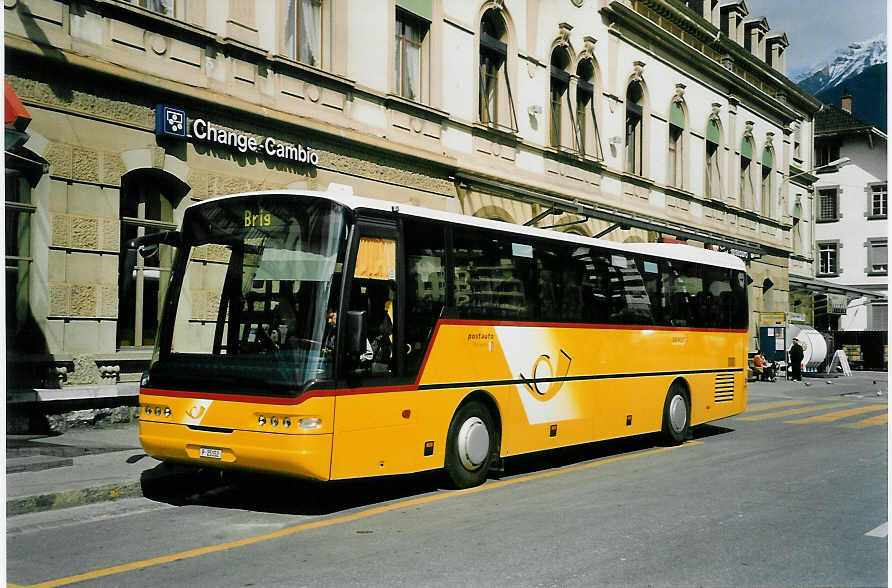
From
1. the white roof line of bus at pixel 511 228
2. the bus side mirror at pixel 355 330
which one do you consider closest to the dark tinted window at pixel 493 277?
the white roof line of bus at pixel 511 228

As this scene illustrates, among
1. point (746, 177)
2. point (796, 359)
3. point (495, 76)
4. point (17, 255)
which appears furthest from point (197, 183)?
point (746, 177)

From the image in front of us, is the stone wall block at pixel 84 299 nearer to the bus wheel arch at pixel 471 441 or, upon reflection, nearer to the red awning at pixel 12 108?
the red awning at pixel 12 108

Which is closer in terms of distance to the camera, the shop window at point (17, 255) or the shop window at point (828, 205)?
the shop window at point (17, 255)

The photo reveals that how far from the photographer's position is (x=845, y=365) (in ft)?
138

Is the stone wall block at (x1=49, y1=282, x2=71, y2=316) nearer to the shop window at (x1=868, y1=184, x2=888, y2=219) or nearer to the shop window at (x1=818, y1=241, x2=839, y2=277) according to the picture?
the shop window at (x1=868, y1=184, x2=888, y2=219)

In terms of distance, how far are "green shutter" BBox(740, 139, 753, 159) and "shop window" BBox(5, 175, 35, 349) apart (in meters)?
29.1

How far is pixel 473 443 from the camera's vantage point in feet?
33.3

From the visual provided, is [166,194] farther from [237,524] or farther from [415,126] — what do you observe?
[237,524]

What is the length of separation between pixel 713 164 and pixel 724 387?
1944cm

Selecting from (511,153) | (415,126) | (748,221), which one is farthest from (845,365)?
(415,126)

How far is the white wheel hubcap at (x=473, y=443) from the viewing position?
10.0 metres

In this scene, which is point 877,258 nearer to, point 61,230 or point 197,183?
point 197,183

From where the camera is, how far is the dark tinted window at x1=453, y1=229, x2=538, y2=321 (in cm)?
1016

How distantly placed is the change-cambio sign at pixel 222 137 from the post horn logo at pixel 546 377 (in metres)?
6.64
